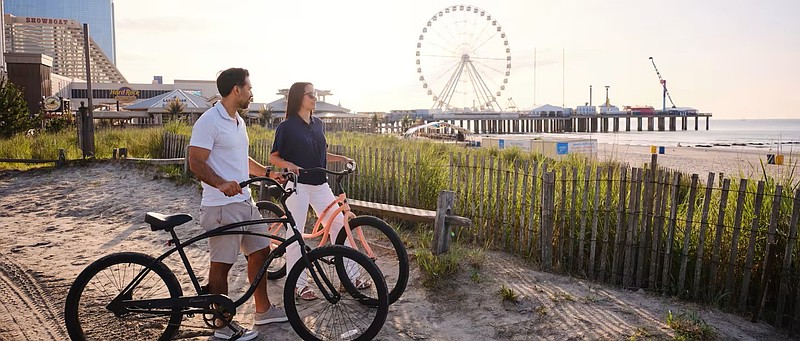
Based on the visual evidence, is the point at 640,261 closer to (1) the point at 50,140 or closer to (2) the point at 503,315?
(2) the point at 503,315

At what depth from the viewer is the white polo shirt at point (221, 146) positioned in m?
4.05

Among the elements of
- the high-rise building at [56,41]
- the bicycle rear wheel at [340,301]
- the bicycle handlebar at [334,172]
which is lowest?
the bicycle rear wheel at [340,301]

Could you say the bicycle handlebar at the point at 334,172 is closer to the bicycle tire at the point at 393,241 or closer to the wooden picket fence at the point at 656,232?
the bicycle tire at the point at 393,241

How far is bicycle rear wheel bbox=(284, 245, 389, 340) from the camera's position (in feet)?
13.6

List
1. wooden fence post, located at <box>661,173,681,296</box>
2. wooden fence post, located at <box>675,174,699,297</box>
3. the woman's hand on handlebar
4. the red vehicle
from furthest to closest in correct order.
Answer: the red vehicle, wooden fence post, located at <box>661,173,681,296</box>, wooden fence post, located at <box>675,174,699,297</box>, the woman's hand on handlebar

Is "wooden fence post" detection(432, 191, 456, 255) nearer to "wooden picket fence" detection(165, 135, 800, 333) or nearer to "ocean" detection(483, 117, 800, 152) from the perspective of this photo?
"wooden picket fence" detection(165, 135, 800, 333)

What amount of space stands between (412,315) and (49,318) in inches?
105

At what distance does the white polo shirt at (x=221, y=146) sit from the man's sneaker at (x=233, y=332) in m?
0.85

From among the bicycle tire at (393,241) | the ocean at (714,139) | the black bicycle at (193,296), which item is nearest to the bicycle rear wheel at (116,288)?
the black bicycle at (193,296)

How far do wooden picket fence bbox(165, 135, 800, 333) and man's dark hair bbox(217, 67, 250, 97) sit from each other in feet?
11.0

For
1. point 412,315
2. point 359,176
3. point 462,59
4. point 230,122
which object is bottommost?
point 412,315

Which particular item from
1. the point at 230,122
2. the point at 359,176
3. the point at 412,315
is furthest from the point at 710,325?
the point at 359,176

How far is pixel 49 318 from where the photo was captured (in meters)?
4.92

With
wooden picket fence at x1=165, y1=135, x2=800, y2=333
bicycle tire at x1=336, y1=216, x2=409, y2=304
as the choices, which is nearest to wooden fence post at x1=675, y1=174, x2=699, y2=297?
wooden picket fence at x1=165, y1=135, x2=800, y2=333
